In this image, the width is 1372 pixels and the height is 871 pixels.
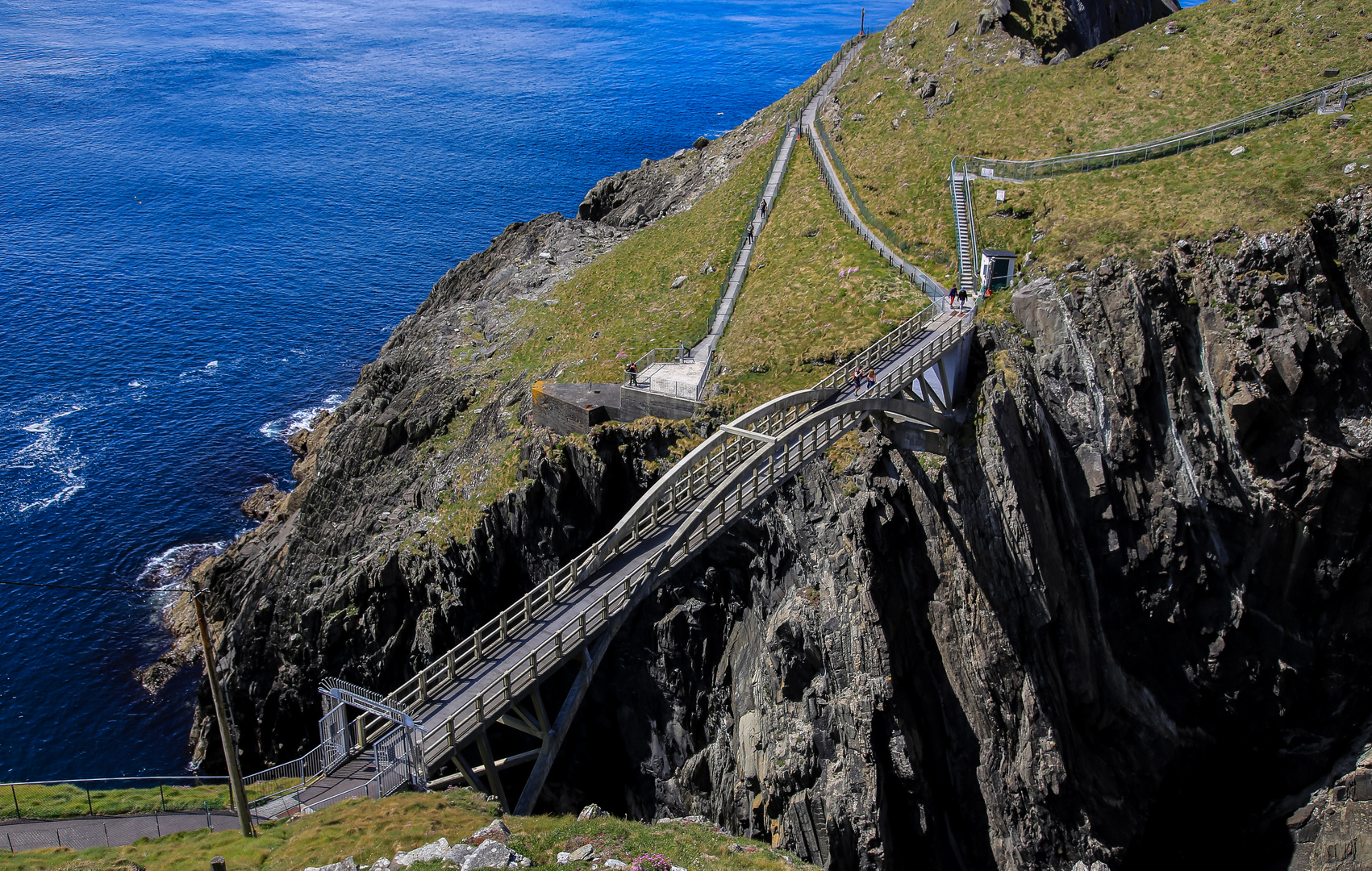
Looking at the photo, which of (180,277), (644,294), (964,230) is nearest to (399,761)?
(644,294)

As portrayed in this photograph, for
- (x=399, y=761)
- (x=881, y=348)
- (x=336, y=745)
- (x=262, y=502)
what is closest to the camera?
(x=399, y=761)

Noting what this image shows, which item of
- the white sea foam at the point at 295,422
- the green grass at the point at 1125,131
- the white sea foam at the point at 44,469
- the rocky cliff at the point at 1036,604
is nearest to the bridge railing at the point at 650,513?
the rocky cliff at the point at 1036,604

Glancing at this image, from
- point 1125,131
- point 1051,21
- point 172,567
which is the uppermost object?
point 1051,21

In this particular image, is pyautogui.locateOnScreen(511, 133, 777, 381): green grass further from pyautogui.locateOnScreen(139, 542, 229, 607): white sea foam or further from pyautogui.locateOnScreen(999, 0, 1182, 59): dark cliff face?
pyautogui.locateOnScreen(139, 542, 229, 607): white sea foam

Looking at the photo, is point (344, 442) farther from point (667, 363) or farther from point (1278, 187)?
point (1278, 187)

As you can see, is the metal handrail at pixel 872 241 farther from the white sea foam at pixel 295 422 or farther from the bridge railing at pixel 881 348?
the white sea foam at pixel 295 422

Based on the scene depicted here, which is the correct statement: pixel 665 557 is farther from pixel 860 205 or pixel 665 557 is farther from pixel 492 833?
pixel 860 205
